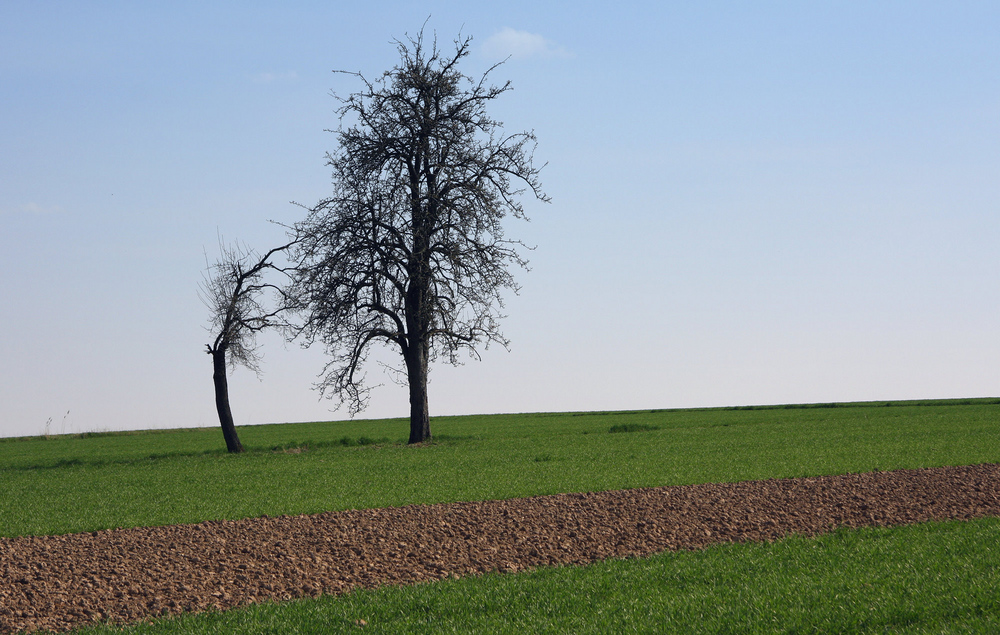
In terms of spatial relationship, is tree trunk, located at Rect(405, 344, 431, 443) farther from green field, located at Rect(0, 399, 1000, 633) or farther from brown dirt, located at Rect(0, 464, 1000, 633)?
brown dirt, located at Rect(0, 464, 1000, 633)

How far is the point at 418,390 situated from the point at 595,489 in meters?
18.3

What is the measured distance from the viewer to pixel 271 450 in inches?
1340

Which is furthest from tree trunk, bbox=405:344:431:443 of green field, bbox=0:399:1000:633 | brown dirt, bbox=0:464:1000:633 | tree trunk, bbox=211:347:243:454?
brown dirt, bbox=0:464:1000:633

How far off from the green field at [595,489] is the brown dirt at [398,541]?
3.05ft

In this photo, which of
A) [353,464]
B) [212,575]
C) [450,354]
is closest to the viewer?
[212,575]

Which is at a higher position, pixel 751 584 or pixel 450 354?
pixel 450 354

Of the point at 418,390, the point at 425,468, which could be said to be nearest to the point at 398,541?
the point at 425,468

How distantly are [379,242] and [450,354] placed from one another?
18.2ft

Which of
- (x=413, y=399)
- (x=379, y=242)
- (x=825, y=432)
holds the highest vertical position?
(x=379, y=242)

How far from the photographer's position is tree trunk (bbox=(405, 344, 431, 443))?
112 ft

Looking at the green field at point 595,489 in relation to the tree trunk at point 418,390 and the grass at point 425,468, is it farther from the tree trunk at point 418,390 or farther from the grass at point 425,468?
the tree trunk at point 418,390

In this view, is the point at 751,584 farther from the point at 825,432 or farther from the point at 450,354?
the point at 825,432

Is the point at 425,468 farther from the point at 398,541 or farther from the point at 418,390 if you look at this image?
the point at 398,541

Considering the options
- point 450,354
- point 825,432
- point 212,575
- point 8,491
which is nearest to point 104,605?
point 212,575
